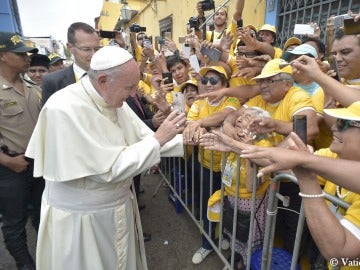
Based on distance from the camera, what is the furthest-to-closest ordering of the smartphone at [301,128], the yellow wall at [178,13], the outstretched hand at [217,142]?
the yellow wall at [178,13] → the outstretched hand at [217,142] → the smartphone at [301,128]

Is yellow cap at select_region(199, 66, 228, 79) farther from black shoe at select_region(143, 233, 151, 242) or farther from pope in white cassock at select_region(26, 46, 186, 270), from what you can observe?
black shoe at select_region(143, 233, 151, 242)

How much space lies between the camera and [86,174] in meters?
1.75

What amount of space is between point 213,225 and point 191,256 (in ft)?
Answer: 1.72

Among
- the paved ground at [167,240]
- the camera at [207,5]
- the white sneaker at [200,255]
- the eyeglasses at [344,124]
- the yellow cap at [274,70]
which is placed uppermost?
the camera at [207,5]

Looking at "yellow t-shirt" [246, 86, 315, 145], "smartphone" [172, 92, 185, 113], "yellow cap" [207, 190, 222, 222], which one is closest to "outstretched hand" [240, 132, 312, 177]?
"yellow t-shirt" [246, 86, 315, 145]

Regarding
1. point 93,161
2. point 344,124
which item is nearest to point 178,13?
point 93,161

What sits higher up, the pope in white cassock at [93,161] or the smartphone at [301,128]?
the smartphone at [301,128]

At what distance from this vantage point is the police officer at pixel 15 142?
2.63m

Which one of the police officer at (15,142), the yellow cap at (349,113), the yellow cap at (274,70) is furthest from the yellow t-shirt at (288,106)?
the police officer at (15,142)

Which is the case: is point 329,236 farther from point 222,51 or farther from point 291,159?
point 222,51

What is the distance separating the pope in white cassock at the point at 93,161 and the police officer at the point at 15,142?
2.86 ft

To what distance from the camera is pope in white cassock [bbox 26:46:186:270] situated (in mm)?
1745

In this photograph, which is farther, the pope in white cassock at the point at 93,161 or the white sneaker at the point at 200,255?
the white sneaker at the point at 200,255

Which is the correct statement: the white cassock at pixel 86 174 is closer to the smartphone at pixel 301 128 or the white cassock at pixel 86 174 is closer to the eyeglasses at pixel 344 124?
the smartphone at pixel 301 128
